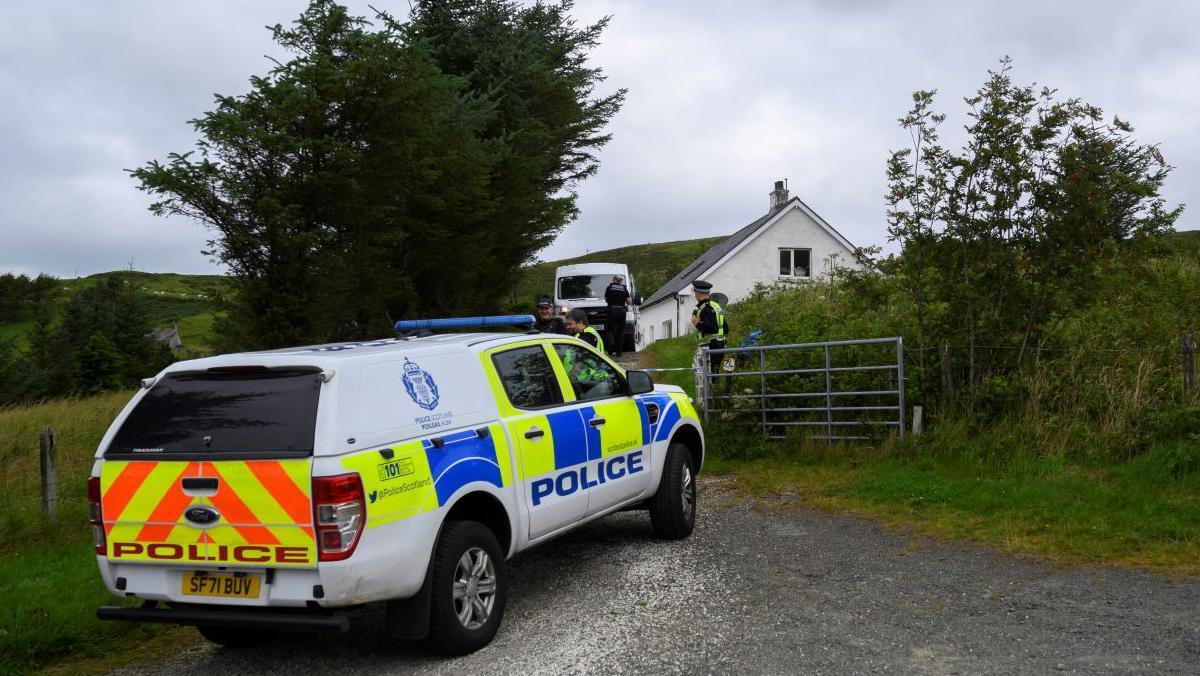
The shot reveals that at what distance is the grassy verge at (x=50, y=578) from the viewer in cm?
561

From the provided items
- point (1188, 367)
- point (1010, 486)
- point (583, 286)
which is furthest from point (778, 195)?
point (1010, 486)

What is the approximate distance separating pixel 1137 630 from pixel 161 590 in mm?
5328

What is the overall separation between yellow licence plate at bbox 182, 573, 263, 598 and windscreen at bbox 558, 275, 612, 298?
2205 centimetres

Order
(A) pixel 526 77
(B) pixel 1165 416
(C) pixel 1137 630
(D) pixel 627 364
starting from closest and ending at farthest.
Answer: (C) pixel 1137 630 < (B) pixel 1165 416 < (D) pixel 627 364 < (A) pixel 526 77

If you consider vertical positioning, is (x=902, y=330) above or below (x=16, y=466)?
above

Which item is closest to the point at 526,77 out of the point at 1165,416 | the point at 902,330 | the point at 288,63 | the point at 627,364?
the point at 627,364

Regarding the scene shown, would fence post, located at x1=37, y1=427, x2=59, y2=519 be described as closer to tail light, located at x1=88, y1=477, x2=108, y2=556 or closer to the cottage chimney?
tail light, located at x1=88, y1=477, x2=108, y2=556

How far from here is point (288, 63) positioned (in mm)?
14758

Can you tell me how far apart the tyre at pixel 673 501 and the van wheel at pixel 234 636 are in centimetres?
321

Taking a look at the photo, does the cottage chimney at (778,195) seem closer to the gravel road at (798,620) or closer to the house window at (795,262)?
the house window at (795,262)

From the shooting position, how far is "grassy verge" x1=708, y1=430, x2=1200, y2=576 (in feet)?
23.4

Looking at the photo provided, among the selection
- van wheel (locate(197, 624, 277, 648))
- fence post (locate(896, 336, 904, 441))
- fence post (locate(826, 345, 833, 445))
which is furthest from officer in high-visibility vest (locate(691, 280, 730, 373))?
van wheel (locate(197, 624, 277, 648))

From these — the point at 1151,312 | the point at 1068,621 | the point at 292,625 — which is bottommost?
the point at 1068,621

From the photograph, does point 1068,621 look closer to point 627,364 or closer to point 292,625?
point 292,625
